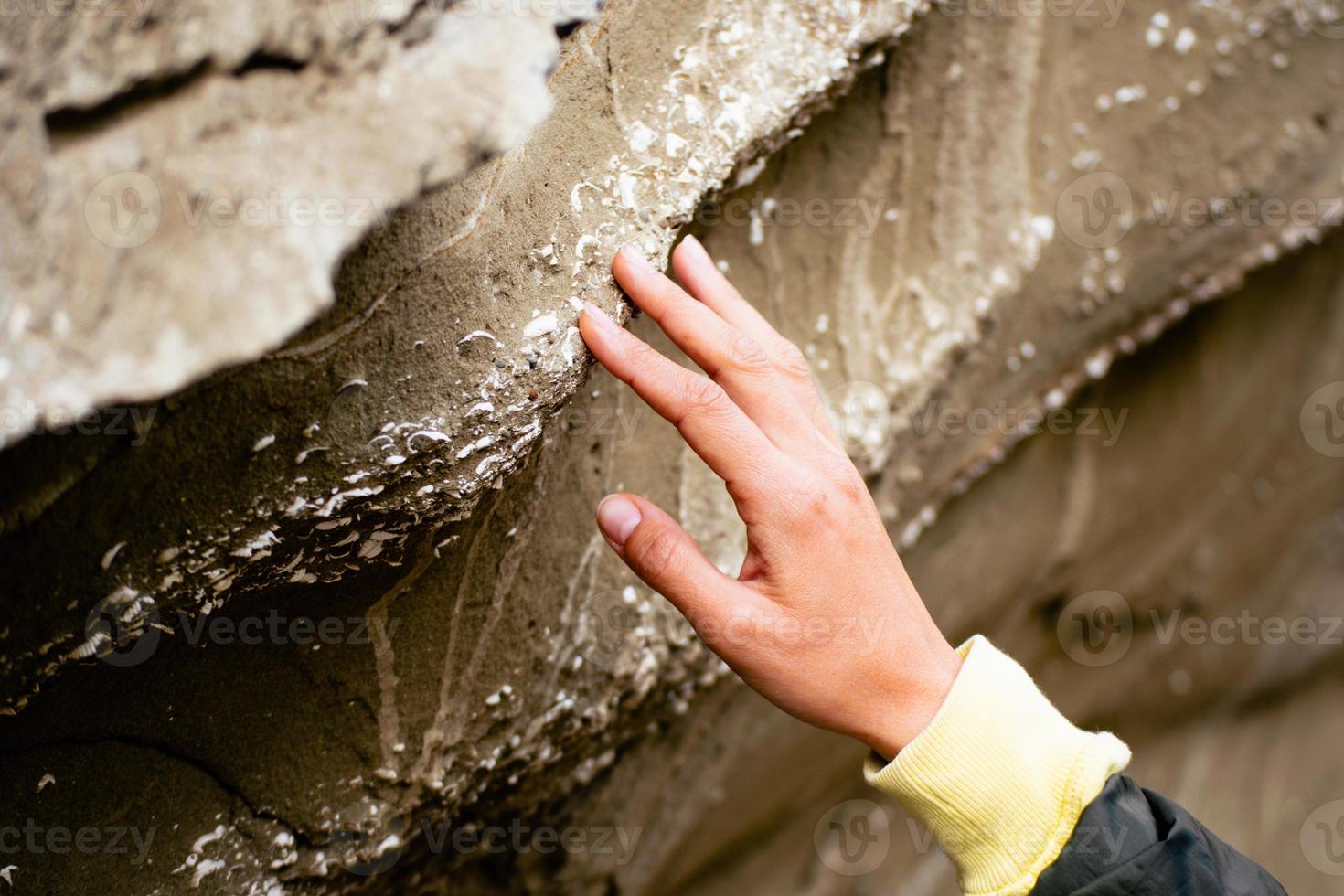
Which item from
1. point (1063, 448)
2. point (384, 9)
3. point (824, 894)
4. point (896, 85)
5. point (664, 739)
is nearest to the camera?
point (384, 9)

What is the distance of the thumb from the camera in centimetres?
52

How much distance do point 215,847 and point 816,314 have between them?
549 millimetres

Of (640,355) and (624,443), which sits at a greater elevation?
(640,355)

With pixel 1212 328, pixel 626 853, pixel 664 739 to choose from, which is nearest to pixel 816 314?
pixel 664 739

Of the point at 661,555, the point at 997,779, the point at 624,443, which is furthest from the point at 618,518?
the point at 997,779

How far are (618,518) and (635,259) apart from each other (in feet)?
0.48

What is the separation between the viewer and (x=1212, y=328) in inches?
43.7

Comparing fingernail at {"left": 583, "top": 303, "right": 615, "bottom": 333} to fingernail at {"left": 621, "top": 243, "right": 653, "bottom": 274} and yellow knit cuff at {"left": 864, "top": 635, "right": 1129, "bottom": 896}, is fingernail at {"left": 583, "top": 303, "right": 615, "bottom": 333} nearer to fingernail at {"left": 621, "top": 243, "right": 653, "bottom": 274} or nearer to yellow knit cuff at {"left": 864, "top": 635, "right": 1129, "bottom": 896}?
fingernail at {"left": 621, "top": 243, "right": 653, "bottom": 274}

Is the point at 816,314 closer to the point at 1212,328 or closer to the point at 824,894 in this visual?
the point at 1212,328

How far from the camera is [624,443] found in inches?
26.7

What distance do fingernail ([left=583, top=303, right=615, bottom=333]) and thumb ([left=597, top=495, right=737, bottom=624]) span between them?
3.9 inches

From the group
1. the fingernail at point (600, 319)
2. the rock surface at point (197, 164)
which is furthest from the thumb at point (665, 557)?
the rock surface at point (197, 164)

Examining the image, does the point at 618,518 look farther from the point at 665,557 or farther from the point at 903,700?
the point at 903,700

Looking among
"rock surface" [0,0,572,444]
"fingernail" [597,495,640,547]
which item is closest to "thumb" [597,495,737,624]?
"fingernail" [597,495,640,547]
